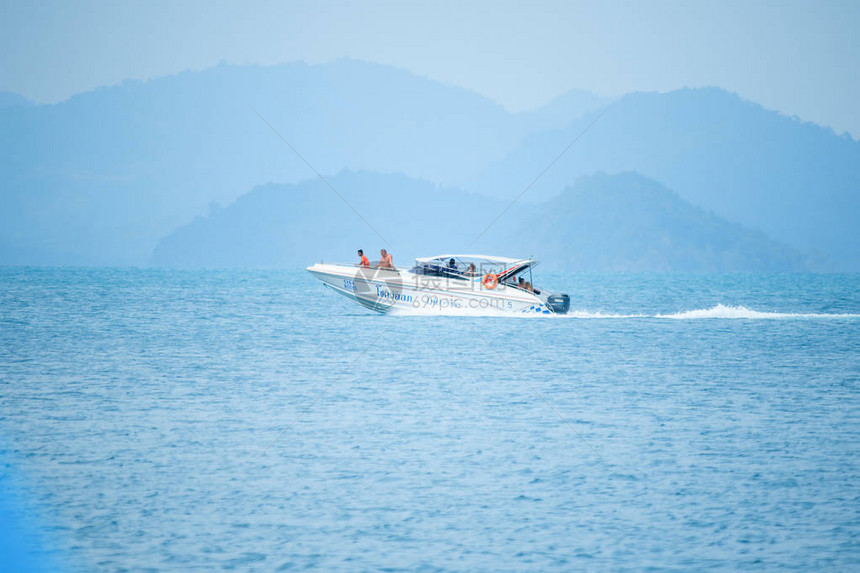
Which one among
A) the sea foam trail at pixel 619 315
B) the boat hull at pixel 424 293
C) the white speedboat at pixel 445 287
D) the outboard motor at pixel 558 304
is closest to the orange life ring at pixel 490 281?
the white speedboat at pixel 445 287

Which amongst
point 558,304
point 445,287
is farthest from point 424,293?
point 558,304

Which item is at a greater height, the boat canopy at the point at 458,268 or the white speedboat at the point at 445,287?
the boat canopy at the point at 458,268

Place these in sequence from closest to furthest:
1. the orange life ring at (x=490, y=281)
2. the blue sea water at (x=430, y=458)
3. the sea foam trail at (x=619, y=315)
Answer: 1. the blue sea water at (x=430, y=458)
2. the orange life ring at (x=490, y=281)
3. the sea foam trail at (x=619, y=315)

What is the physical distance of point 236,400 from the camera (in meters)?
20.4

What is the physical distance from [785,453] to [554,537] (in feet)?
21.3

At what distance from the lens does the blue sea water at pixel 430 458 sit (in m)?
11.1

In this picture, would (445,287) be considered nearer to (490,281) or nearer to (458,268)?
(458,268)

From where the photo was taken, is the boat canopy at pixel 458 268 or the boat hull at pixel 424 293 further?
the boat hull at pixel 424 293

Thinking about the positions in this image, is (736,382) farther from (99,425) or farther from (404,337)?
(99,425)

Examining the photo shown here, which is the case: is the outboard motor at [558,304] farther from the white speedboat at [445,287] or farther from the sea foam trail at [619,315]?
the sea foam trail at [619,315]

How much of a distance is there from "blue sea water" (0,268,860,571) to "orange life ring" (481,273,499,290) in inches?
228

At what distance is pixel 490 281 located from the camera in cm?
3612

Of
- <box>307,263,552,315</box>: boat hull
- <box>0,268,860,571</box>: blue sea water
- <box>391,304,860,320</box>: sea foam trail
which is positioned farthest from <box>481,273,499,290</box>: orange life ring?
<box>0,268,860,571</box>: blue sea water

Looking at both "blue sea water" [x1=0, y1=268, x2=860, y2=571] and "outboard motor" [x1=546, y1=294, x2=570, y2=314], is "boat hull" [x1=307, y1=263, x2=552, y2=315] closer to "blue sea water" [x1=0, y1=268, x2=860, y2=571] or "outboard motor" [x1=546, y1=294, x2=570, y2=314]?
"outboard motor" [x1=546, y1=294, x2=570, y2=314]
